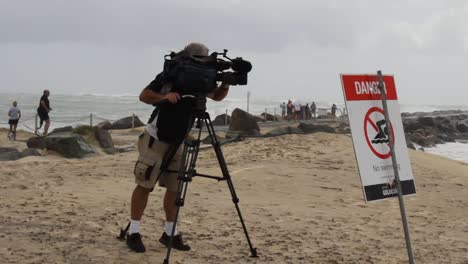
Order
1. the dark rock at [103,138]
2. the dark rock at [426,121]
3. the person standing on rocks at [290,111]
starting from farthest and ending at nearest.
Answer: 1. the dark rock at [426,121]
2. the person standing on rocks at [290,111]
3. the dark rock at [103,138]

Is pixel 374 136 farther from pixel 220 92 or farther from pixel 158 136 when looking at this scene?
pixel 158 136

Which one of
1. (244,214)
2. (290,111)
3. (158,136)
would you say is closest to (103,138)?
(244,214)

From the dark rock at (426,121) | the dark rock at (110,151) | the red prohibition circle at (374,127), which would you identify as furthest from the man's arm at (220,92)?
the dark rock at (426,121)

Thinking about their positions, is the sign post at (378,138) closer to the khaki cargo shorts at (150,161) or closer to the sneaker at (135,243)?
the khaki cargo shorts at (150,161)

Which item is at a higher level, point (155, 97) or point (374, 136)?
point (155, 97)

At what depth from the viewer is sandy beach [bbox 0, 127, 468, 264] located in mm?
4863

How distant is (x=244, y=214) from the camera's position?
22.0ft

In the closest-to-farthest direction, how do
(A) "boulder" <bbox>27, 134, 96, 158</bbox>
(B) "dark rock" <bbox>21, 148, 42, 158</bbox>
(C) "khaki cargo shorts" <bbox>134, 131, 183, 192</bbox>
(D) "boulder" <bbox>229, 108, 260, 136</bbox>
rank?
(C) "khaki cargo shorts" <bbox>134, 131, 183, 192</bbox>, (B) "dark rock" <bbox>21, 148, 42, 158</bbox>, (A) "boulder" <bbox>27, 134, 96, 158</bbox>, (D) "boulder" <bbox>229, 108, 260, 136</bbox>

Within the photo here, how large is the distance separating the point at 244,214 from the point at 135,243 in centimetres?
226

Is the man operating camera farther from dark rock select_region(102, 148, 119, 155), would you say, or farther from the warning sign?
dark rock select_region(102, 148, 119, 155)

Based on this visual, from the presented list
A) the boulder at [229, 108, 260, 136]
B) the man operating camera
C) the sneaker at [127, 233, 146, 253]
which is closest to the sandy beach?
the sneaker at [127, 233, 146, 253]

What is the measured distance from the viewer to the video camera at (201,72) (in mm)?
4305

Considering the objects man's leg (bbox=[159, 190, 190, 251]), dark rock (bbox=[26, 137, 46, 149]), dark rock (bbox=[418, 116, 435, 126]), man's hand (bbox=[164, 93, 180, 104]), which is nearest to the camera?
man's hand (bbox=[164, 93, 180, 104])

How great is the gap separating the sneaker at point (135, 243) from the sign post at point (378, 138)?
192 centimetres
